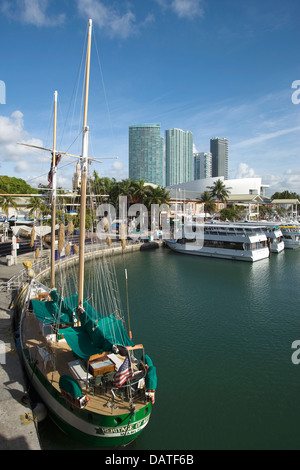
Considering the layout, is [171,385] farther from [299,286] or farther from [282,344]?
[299,286]

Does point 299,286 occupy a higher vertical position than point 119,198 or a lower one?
lower

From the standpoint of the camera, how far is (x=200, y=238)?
56.7m

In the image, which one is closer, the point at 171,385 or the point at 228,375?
the point at 171,385

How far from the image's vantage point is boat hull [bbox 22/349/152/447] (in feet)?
33.0

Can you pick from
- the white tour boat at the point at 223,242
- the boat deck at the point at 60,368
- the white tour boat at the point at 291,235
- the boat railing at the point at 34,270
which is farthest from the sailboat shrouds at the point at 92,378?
the white tour boat at the point at 291,235

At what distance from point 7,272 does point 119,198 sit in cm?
4512

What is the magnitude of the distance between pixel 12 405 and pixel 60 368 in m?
2.09

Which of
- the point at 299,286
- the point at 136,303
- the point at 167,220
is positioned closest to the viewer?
the point at 136,303

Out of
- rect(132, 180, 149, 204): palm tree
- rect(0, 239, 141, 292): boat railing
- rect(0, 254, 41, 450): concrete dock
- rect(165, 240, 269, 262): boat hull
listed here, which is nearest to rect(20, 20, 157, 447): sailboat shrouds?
rect(0, 254, 41, 450): concrete dock

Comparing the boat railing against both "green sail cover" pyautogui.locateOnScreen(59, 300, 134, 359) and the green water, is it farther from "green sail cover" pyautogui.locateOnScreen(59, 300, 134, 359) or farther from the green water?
"green sail cover" pyautogui.locateOnScreen(59, 300, 134, 359)

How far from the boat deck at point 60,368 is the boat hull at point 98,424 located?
0.22 m

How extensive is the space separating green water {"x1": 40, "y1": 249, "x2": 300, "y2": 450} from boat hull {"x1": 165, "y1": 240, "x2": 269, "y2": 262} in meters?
12.9

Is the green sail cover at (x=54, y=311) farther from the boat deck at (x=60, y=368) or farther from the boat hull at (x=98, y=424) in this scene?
the boat hull at (x=98, y=424)

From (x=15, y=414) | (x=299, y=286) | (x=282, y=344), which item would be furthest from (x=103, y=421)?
(x=299, y=286)
